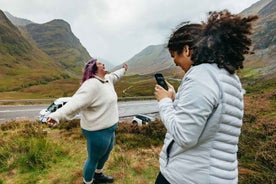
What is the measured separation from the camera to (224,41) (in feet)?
5.33

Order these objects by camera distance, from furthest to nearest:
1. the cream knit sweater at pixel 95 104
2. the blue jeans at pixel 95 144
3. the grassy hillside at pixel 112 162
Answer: the grassy hillside at pixel 112 162 < the blue jeans at pixel 95 144 < the cream knit sweater at pixel 95 104

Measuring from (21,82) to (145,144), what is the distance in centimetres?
6634

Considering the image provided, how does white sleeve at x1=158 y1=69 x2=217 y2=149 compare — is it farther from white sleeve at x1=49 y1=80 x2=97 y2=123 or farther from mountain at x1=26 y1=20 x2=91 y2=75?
mountain at x1=26 y1=20 x2=91 y2=75

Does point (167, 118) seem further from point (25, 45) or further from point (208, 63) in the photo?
point (25, 45)

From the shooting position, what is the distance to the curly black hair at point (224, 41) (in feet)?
5.30

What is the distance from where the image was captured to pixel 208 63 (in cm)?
162

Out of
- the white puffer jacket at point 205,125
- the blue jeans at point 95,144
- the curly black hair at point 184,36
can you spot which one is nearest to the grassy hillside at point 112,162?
the blue jeans at point 95,144

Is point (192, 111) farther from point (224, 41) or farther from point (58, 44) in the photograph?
point (58, 44)

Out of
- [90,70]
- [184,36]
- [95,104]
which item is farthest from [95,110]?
[184,36]

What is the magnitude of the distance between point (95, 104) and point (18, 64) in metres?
100

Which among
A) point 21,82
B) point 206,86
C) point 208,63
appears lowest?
point 21,82

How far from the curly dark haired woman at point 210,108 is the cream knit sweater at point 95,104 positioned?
60.5 inches

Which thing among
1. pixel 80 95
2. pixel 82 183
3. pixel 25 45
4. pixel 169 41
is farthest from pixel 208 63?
pixel 25 45

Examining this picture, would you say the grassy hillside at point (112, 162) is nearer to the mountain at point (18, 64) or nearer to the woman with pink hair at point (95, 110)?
the woman with pink hair at point (95, 110)
